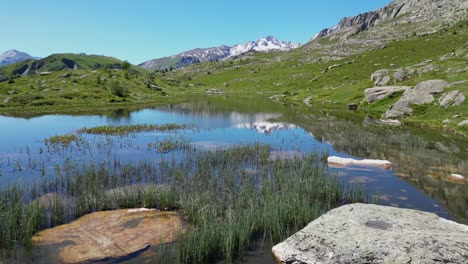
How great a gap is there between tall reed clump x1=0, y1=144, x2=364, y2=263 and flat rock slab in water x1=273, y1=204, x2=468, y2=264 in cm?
195

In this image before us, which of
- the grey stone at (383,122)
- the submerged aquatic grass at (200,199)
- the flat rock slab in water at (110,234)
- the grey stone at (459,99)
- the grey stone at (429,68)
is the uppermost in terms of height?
the grey stone at (429,68)

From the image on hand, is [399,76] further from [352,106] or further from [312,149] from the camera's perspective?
[312,149]

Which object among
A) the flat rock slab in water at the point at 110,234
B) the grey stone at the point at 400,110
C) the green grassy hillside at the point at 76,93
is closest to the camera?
the flat rock slab in water at the point at 110,234

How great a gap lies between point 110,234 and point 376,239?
10.4 m

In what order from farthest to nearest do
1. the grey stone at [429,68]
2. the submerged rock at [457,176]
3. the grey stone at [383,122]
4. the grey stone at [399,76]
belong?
the grey stone at [399,76] → the grey stone at [429,68] → the grey stone at [383,122] → the submerged rock at [457,176]

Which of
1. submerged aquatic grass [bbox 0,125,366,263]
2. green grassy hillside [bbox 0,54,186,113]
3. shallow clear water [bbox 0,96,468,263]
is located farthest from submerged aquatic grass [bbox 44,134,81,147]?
green grassy hillside [bbox 0,54,186,113]

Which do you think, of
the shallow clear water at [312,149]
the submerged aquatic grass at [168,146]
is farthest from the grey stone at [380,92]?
the submerged aquatic grass at [168,146]

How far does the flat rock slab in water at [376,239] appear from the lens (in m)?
10.8

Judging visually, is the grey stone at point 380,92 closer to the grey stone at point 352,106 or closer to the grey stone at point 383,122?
the grey stone at point 352,106

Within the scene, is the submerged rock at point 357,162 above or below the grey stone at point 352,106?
below

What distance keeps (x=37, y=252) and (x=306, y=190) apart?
1294 centimetres

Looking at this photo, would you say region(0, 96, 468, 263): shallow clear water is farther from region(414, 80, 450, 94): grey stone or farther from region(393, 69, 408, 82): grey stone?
region(393, 69, 408, 82): grey stone

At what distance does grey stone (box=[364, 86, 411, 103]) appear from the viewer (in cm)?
6570

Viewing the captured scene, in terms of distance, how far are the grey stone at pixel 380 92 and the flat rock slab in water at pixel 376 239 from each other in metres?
57.2
